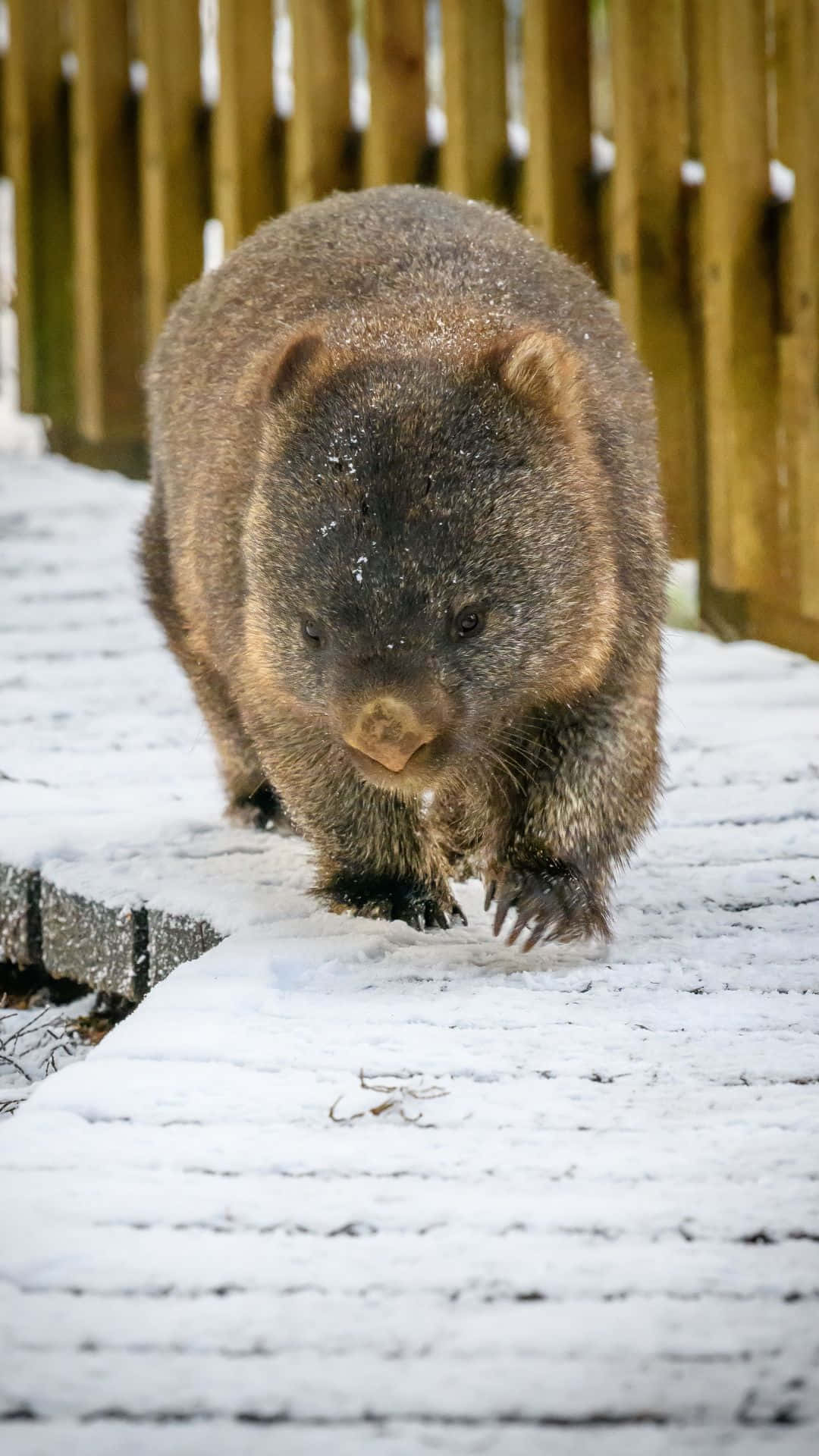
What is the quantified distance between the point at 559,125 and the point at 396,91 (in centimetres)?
69

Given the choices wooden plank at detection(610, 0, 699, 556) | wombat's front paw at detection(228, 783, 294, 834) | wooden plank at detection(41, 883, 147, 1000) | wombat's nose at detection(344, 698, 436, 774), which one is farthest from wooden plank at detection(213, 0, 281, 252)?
wombat's nose at detection(344, 698, 436, 774)

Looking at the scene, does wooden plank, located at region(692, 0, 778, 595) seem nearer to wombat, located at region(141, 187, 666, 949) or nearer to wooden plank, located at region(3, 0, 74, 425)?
wombat, located at region(141, 187, 666, 949)

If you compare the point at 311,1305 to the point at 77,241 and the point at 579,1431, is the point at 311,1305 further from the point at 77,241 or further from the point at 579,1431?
the point at 77,241

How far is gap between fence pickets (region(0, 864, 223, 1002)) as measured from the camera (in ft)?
9.88

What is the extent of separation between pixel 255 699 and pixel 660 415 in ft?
8.36

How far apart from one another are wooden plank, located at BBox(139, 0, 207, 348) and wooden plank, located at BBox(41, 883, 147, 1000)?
11.5ft

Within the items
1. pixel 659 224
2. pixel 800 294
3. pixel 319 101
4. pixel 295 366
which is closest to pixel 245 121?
pixel 319 101

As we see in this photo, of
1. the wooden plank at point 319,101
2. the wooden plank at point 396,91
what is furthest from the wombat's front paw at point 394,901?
the wooden plank at point 319,101

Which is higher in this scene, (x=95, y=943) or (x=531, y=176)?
(x=531, y=176)

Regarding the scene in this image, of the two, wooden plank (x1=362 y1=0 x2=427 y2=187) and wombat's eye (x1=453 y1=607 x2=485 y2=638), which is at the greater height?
wooden plank (x1=362 y1=0 x2=427 y2=187)

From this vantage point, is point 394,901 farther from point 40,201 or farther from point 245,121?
point 40,201

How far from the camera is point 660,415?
524 cm

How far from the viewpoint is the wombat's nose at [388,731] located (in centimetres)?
245

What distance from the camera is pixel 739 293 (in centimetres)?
476
